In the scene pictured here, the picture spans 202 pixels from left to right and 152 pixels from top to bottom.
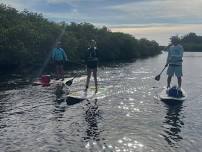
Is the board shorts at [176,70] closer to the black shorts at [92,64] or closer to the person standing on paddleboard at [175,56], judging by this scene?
the person standing on paddleboard at [175,56]

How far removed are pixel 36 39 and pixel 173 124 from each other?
40.4 metres

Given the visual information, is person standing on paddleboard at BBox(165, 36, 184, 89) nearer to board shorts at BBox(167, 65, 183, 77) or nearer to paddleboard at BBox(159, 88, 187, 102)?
board shorts at BBox(167, 65, 183, 77)

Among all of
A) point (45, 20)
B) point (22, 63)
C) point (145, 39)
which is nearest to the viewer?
point (22, 63)

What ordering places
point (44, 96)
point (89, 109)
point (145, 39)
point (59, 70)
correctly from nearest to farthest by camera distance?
point (89, 109), point (44, 96), point (59, 70), point (145, 39)

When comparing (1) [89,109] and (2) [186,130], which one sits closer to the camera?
(2) [186,130]

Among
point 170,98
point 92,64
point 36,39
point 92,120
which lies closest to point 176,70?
point 170,98

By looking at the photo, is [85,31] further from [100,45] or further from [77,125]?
[77,125]

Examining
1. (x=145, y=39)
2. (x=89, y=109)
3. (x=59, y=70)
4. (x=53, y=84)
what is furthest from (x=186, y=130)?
(x=145, y=39)

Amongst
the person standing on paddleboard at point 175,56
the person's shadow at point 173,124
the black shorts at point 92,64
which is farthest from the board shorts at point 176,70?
the black shorts at point 92,64

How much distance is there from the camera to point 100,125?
14117 mm

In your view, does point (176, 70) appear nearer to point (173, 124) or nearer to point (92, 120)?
point (173, 124)

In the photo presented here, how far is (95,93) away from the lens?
70.6 feet

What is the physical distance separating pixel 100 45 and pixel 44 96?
2822 inches

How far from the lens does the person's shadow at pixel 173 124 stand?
1248cm
